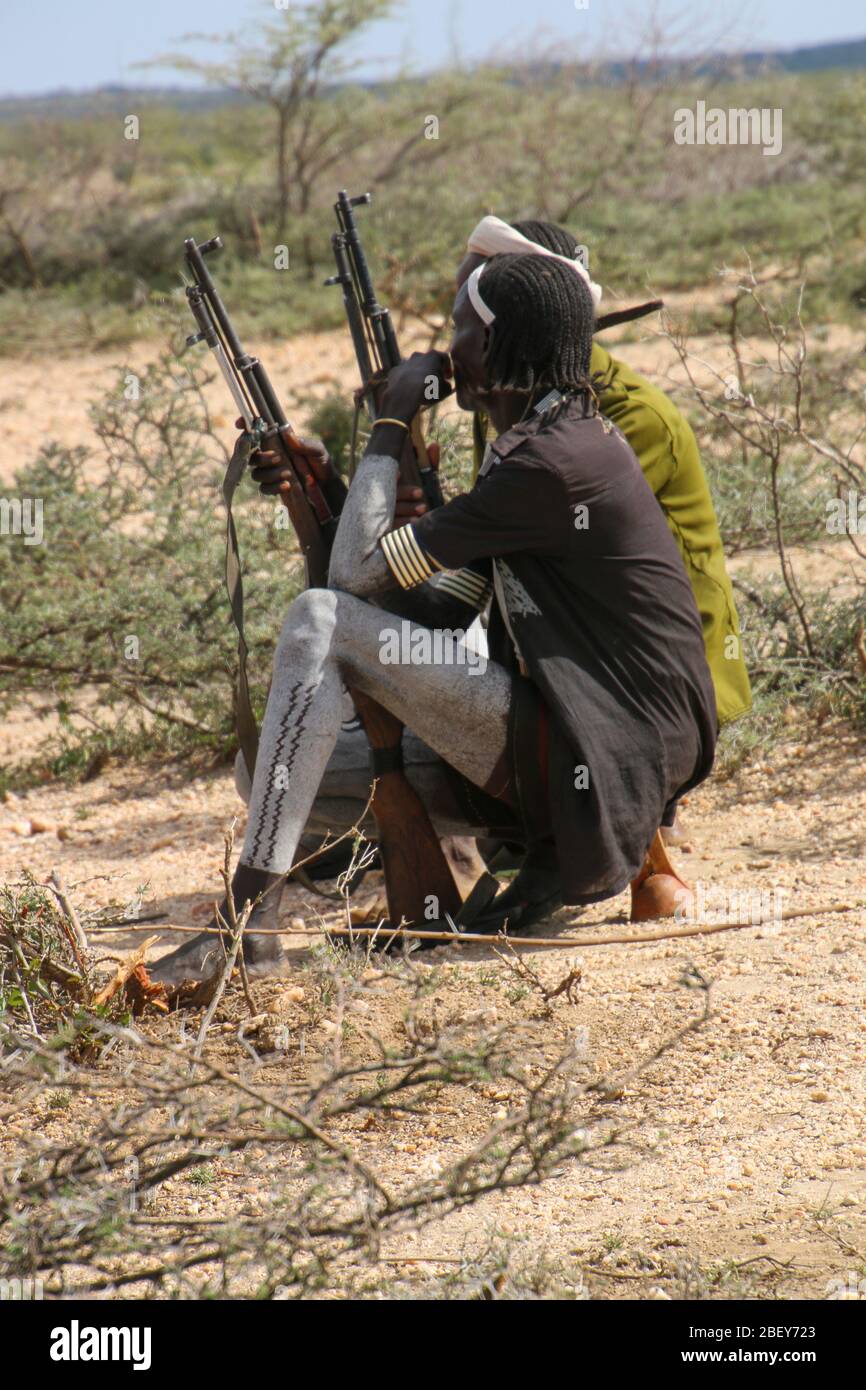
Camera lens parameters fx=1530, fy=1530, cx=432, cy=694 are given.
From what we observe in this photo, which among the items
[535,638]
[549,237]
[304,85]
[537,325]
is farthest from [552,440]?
[304,85]

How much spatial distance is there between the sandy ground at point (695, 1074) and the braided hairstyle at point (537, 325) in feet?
3.45

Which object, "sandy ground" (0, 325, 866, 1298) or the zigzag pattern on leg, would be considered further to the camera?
the zigzag pattern on leg

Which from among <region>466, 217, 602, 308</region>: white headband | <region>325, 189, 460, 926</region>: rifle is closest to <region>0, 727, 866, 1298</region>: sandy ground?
<region>325, 189, 460, 926</region>: rifle

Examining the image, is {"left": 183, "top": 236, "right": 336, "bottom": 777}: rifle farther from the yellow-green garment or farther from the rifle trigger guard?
the yellow-green garment

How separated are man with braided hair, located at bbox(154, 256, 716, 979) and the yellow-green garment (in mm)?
309

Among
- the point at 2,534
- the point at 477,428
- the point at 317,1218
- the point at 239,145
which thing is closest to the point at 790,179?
the point at 239,145

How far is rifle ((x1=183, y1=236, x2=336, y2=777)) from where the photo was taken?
3105mm

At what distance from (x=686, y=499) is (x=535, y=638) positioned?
64cm

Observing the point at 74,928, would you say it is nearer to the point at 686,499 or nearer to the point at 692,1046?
the point at 692,1046

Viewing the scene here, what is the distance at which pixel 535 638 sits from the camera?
9.17 feet
